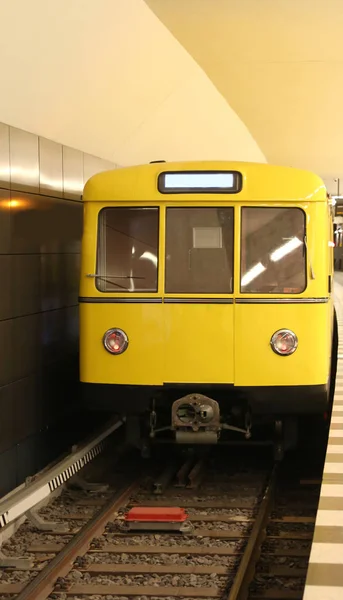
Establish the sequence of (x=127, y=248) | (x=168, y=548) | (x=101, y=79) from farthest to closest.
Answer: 1. (x=101, y=79)
2. (x=127, y=248)
3. (x=168, y=548)

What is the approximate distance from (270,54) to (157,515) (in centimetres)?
641

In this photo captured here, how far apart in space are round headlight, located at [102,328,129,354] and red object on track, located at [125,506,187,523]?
1.39m

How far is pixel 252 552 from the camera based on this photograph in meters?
6.24

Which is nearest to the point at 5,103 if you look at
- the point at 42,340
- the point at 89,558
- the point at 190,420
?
the point at 42,340

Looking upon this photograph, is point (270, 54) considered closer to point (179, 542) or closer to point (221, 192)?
point (221, 192)

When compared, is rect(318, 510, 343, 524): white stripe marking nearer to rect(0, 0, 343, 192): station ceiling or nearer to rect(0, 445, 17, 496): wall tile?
rect(0, 445, 17, 496): wall tile

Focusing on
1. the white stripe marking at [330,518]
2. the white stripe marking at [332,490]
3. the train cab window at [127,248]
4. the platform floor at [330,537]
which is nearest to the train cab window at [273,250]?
the train cab window at [127,248]

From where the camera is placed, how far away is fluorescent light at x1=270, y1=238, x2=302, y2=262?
7.76m

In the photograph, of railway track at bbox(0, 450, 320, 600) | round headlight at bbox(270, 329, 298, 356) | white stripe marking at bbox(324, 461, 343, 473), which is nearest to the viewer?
railway track at bbox(0, 450, 320, 600)

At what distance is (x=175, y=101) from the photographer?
1155 centimetres

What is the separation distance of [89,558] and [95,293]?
244 cm

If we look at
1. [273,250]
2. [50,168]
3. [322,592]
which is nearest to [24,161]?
[50,168]

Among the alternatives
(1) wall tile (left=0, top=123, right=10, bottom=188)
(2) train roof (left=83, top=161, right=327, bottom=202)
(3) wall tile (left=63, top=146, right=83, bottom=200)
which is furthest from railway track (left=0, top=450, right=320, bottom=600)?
(3) wall tile (left=63, top=146, right=83, bottom=200)

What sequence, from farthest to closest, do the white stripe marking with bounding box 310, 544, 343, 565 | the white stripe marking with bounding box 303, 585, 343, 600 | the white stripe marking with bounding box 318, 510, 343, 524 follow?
the white stripe marking with bounding box 318, 510, 343, 524, the white stripe marking with bounding box 310, 544, 343, 565, the white stripe marking with bounding box 303, 585, 343, 600
